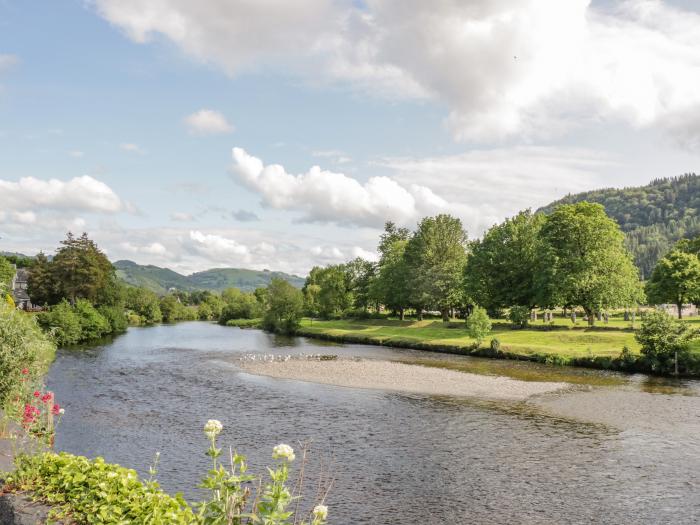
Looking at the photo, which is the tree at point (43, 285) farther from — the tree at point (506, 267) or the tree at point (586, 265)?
the tree at point (586, 265)

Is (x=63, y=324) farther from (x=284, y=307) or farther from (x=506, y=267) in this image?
(x=506, y=267)

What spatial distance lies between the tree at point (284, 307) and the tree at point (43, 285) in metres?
43.2

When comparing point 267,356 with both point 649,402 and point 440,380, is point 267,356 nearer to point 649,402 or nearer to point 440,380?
point 440,380

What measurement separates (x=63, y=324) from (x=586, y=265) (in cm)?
7593

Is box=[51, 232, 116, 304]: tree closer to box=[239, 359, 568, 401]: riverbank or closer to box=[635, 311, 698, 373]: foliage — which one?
box=[239, 359, 568, 401]: riverbank

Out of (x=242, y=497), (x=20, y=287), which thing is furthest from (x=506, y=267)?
(x=20, y=287)

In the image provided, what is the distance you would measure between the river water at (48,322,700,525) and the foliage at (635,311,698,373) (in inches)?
152

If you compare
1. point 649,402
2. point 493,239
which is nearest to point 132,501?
point 649,402

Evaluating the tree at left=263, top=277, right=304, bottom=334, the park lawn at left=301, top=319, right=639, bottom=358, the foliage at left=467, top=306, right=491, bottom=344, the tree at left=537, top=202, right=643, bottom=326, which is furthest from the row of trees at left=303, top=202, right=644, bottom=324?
the tree at left=263, top=277, right=304, bottom=334

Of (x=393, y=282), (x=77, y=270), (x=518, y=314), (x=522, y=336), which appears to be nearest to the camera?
(x=522, y=336)

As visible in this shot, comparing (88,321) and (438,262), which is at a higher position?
(438,262)

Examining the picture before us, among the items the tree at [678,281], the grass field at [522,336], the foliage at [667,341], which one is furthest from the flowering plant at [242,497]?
the tree at [678,281]

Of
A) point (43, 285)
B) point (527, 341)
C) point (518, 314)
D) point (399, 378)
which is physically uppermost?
point (43, 285)

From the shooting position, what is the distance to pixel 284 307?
116562 millimetres
